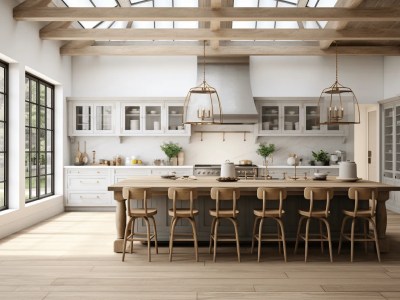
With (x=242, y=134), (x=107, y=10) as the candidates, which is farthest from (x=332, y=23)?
(x=107, y=10)

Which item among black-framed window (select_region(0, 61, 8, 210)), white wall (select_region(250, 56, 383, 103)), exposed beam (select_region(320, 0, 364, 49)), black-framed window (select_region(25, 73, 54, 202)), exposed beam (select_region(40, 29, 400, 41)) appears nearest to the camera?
exposed beam (select_region(320, 0, 364, 49))

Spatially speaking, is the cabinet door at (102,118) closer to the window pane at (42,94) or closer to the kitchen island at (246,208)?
the window pane at (42,94)

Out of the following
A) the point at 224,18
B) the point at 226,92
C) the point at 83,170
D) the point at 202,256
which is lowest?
the point at 202,256

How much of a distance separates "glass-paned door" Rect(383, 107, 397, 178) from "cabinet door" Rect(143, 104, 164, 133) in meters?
4.67

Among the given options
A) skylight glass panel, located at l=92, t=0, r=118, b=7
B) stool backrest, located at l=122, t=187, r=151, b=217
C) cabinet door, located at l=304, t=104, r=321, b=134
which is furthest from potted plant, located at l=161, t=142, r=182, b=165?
stool backrest, located at l=122, t=187, r=151, b=217

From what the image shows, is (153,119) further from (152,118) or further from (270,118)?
(270,118)

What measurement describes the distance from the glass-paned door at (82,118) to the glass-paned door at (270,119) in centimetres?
357

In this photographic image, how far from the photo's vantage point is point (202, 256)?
520 cm

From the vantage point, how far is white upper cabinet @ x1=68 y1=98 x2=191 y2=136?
9156mm

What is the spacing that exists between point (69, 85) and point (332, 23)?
535cm

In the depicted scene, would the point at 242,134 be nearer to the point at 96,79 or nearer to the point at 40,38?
the point at 96,79

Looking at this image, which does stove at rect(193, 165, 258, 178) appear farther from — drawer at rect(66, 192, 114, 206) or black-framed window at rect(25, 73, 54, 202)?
black-framed window at rect(25, 73, 54, 202)

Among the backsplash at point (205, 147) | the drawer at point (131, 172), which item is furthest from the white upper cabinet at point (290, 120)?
the drawer at point (131, 172)

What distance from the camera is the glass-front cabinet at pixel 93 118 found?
9.18 m
